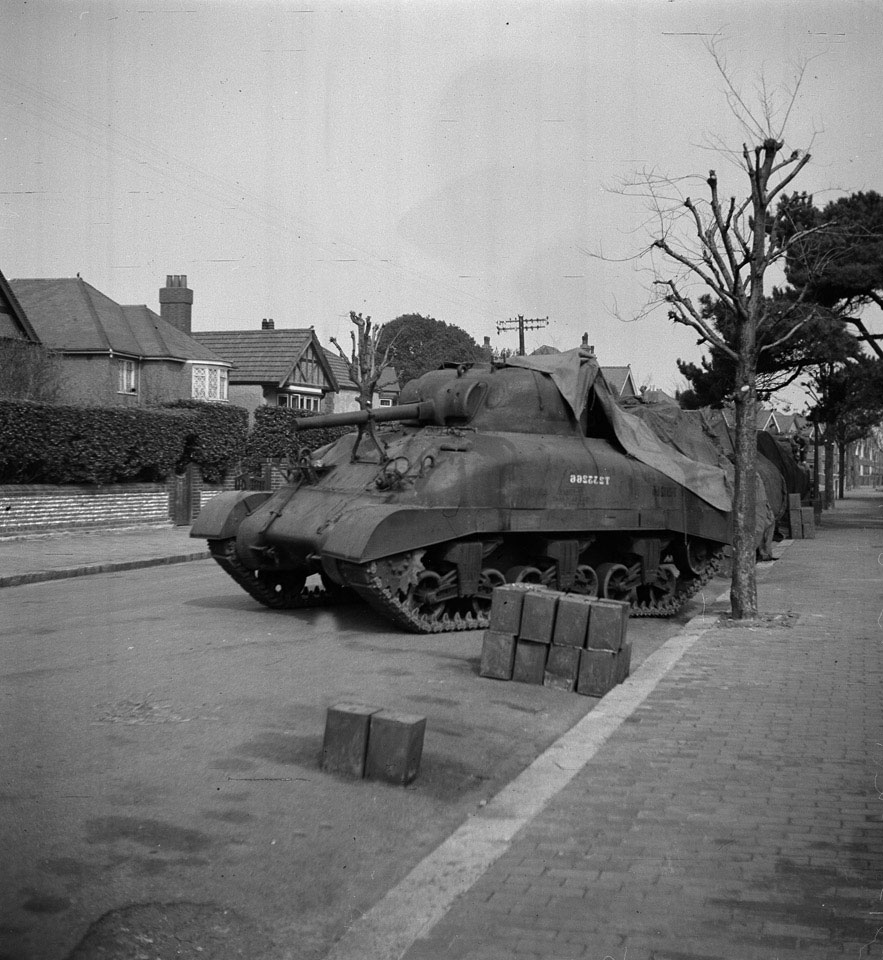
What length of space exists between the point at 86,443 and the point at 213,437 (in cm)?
538

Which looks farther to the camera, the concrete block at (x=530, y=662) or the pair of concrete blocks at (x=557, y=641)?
the concrete block at (x=530, y=662)

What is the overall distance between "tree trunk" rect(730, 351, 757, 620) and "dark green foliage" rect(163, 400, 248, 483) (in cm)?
1765

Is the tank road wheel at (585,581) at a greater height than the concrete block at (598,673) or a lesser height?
greater

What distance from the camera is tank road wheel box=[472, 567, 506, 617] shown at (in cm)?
1144

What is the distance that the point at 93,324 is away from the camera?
134 feet

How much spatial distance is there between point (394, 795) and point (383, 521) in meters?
4.66

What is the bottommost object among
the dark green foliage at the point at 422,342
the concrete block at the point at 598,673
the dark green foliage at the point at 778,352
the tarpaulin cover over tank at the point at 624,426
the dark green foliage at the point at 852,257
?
the concrete block at the point at 598,673

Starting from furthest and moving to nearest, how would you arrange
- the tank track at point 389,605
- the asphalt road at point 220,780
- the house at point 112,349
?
the house at point 112,349 → the tank track at point 389,605 → the asphalt road at point 220,780

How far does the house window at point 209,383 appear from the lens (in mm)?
43812

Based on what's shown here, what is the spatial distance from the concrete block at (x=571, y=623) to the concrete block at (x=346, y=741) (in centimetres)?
275

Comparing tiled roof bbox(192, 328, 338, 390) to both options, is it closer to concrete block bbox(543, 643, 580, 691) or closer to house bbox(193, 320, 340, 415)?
house bbox(193, 320, 340, 415)

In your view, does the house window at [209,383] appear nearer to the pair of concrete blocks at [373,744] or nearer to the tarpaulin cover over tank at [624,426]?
the tarpaulin cover over tank at [624,426]

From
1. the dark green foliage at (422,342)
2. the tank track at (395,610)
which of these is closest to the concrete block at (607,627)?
the tank track at (395,610)

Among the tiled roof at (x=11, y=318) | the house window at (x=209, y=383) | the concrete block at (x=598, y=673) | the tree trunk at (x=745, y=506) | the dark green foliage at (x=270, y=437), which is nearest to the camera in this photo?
the concrete block at (x=598, y=673)
